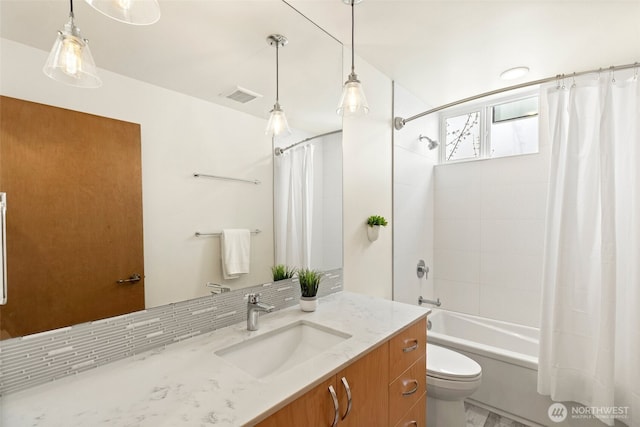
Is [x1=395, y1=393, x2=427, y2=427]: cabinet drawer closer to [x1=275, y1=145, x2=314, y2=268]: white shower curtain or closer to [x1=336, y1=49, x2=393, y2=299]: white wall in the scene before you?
[x1=336, y1=49, x2=393, y2=299]: white wall

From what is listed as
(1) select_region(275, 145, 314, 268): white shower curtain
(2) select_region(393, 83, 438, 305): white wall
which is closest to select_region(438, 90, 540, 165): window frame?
(2) select_region(393, 83, 438, 305): white wall

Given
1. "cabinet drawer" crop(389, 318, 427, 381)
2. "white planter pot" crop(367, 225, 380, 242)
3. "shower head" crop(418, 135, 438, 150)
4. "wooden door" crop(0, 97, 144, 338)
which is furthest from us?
"shower head" crop(418, 135, 438, 150)

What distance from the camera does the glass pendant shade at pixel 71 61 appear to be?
0.81 metres

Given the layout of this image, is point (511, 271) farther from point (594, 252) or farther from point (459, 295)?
point (594, 252)

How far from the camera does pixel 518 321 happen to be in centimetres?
250

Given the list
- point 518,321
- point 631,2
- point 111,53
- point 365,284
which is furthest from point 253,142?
point 518,321

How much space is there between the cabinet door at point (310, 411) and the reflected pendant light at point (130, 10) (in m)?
1.15

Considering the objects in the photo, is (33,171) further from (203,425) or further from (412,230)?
(412,230)

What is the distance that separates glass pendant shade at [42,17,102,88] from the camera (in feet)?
2.65

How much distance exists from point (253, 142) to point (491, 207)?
2.33 m

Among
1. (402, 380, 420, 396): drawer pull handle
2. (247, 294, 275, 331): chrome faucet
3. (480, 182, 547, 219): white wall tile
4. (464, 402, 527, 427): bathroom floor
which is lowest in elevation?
(464, 402, 527, 427): bathroom floor

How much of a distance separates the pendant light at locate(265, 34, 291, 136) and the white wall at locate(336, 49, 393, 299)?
0.47 meters

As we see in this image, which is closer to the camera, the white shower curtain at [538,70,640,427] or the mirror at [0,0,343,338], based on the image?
the mirror at [0,0,343,338]

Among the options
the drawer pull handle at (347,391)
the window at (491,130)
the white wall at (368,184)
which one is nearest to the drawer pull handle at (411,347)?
the drawer pull handle at (347,391)
